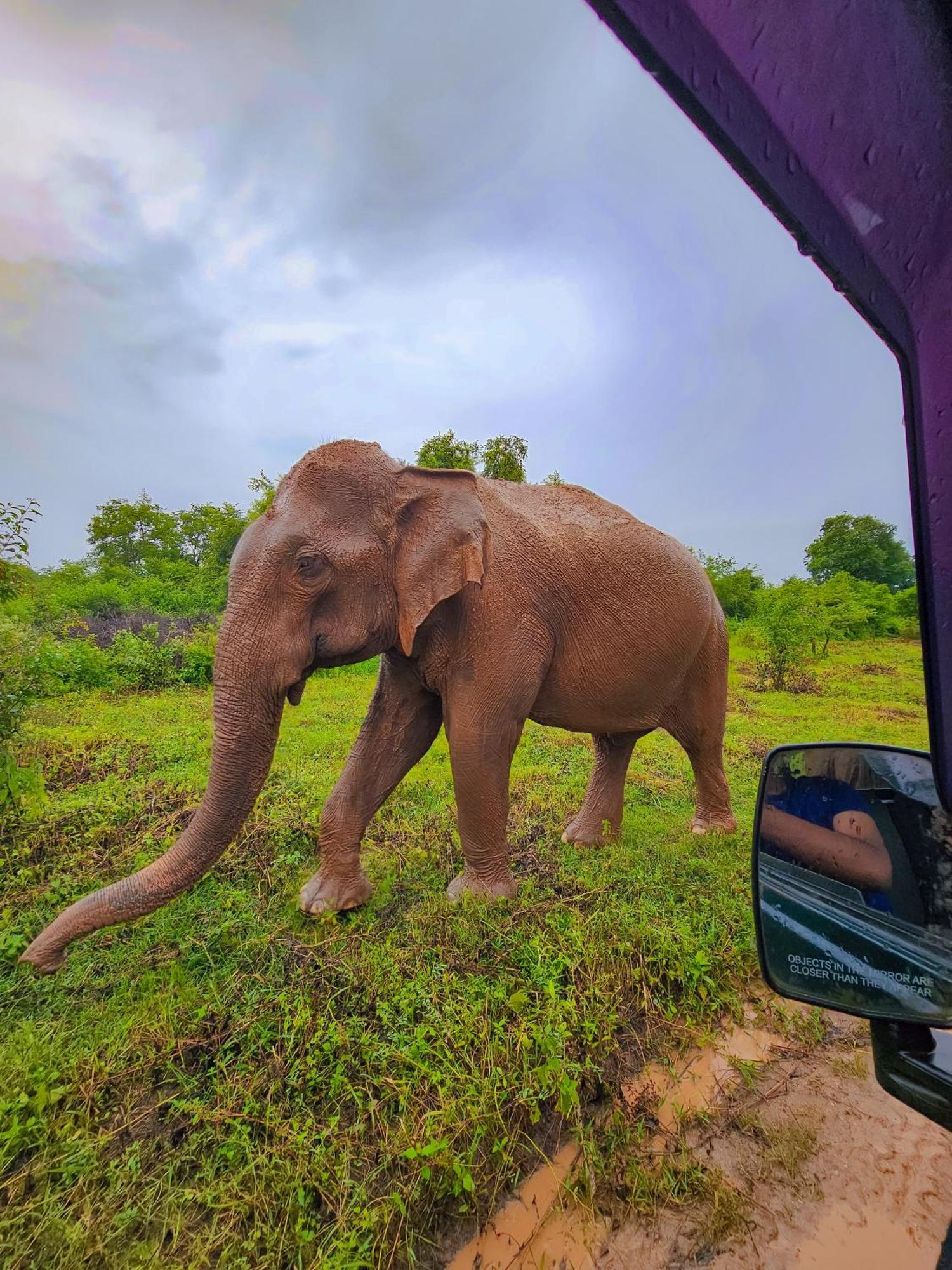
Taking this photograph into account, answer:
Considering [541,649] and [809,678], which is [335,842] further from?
[809,678]

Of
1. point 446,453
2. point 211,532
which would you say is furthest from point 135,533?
point 446,453

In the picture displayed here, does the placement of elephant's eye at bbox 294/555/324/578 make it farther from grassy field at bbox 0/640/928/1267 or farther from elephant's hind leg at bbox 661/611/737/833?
elephant's hind leg at bbox 661/611/737/833

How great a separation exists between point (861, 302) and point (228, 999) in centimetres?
247

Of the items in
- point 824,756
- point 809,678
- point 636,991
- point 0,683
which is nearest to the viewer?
point 824,756

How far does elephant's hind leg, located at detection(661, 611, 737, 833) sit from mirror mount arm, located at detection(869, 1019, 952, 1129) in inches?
93.9

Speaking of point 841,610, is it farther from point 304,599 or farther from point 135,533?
point 135,533

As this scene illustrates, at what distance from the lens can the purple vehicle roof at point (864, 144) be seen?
56 cm

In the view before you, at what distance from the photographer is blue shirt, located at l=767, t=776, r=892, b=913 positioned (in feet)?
3.45

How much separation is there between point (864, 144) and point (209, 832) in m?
2.40

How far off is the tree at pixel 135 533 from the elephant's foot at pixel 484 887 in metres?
20.7

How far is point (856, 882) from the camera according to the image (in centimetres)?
105

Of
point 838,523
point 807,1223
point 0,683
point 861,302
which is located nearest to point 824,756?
point 861,302

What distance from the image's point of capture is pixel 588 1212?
1414 millimetres

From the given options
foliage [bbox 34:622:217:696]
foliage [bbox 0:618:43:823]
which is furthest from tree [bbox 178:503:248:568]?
foliage [bbox 0:618:43:823]
